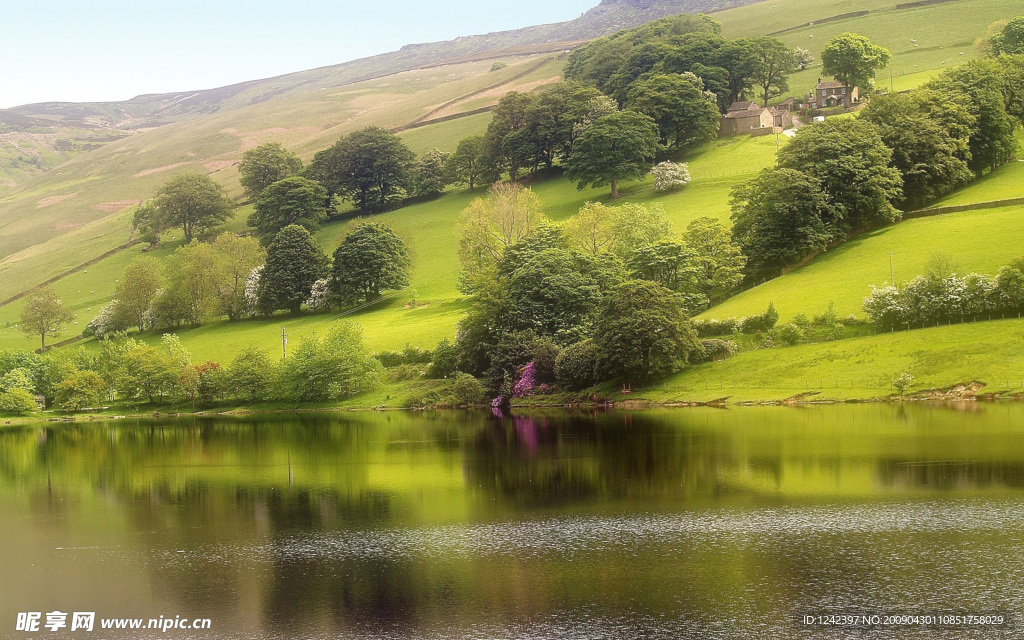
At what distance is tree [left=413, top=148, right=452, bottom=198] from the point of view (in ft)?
527

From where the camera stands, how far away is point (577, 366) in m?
79.8

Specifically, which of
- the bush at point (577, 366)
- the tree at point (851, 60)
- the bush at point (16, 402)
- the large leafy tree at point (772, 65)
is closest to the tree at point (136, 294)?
the bush at point (16, 402)

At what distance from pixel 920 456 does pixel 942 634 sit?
22.0m

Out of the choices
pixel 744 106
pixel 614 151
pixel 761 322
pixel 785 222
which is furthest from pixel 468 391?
pixel 744 106

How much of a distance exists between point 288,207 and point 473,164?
105ft

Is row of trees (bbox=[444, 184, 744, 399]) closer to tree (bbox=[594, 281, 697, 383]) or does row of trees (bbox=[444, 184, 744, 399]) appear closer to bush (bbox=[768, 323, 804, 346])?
tree (bbox=[594, 281, 697, 383])

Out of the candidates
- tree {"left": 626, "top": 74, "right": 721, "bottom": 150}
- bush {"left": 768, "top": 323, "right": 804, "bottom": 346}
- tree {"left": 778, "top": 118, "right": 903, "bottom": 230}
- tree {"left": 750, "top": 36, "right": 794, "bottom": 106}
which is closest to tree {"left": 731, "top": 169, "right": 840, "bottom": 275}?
tree {"left": 778, "top": 118, "right": 903, "bottom": 230}

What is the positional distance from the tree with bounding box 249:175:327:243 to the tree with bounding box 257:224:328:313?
2261 cm

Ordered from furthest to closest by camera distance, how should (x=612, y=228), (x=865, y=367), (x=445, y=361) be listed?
(x=612, y=228)
(x=445, y=361)
(x=865, y=367)

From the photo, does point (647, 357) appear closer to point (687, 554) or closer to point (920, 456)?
point (920, 456)

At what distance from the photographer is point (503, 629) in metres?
25.5

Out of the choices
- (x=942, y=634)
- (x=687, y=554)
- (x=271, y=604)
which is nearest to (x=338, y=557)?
(x=271, y=604)

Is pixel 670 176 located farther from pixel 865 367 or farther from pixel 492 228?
pixel 865 367

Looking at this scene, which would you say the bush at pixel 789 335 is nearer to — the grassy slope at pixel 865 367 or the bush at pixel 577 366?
the grassy slope at pixel 865 367
